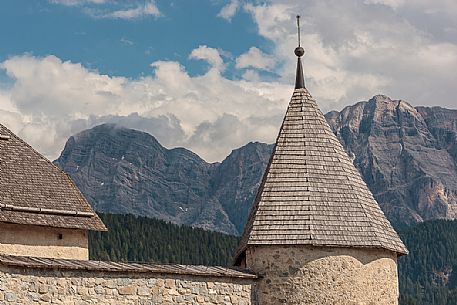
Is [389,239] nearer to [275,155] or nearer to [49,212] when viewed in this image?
[275,155]

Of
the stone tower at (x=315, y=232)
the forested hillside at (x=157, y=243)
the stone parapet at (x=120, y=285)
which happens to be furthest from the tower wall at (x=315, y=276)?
the forested hillside at (x=157, y=243)

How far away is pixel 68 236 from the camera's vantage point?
23953mm

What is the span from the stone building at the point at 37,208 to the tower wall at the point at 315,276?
6.21m

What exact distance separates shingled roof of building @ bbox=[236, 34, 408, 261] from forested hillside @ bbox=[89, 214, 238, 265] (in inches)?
4228

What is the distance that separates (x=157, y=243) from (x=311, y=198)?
126414mm

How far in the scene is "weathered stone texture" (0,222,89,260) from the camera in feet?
73.0

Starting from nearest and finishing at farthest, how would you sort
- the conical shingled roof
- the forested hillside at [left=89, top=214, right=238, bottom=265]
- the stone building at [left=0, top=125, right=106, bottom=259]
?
the conical shingled roof, the stone building at [left=0, top=125, right=106, bottom=259], the forested hillside at [left=89, top=214, right=238, bottom=265]

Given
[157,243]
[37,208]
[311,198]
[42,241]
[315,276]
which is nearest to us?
[315,276]

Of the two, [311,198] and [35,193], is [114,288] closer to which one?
[311,198]

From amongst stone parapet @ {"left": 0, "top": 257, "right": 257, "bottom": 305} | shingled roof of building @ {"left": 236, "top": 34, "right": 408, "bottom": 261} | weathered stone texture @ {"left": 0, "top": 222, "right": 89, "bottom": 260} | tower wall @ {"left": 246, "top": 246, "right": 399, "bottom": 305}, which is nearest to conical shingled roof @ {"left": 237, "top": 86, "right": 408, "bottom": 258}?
shingled roof of building @ {"left": 236, "top": 34, "right": 408, "bottom": 261}

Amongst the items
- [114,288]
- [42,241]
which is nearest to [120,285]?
[114,288]

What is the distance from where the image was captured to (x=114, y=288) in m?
17.2

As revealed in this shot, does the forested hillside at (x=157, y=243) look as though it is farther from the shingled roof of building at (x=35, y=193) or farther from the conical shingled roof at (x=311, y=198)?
the conical shingled roof at (x=311, y=198)

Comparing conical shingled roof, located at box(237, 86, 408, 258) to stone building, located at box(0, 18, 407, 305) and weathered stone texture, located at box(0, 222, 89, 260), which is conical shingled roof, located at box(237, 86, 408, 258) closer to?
stone building, located at box(0, 18, 407, 305)
